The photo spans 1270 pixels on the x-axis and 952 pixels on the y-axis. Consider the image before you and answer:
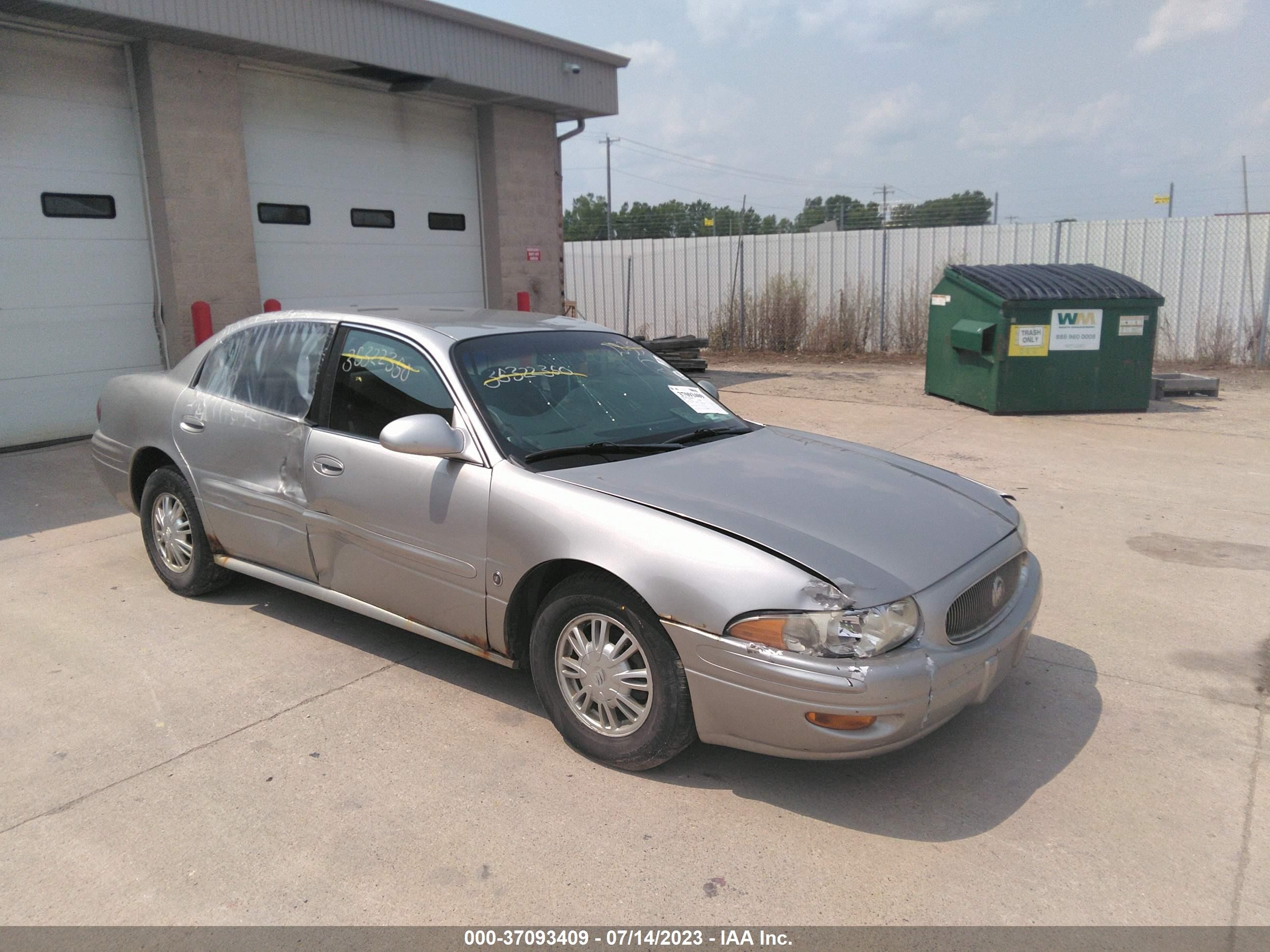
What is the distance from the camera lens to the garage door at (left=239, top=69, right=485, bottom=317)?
10508 mm

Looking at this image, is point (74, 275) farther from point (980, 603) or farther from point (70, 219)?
point (980, 603)

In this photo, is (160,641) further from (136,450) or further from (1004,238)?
(1004,238)

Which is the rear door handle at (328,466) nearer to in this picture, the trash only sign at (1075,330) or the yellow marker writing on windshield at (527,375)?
the yellow marker writing on windshield at (527,375)

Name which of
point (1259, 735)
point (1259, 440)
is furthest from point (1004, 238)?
point (1259, 735)

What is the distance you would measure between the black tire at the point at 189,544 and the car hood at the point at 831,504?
2377 mm

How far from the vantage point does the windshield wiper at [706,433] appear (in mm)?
4227

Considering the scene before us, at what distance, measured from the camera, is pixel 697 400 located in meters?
4.70

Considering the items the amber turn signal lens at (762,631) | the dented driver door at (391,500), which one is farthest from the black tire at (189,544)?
the amber turn signal lens at (762,631)

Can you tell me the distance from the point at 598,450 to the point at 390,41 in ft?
27.9

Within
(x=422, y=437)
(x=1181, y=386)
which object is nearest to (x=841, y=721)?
(x=422, y=437)

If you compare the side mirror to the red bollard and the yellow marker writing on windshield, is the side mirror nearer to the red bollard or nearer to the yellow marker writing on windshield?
the yellow marker writing on windshield

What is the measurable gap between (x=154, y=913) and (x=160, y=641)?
85.4 inches

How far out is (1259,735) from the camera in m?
3.77

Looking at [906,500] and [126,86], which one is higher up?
[126,86]
